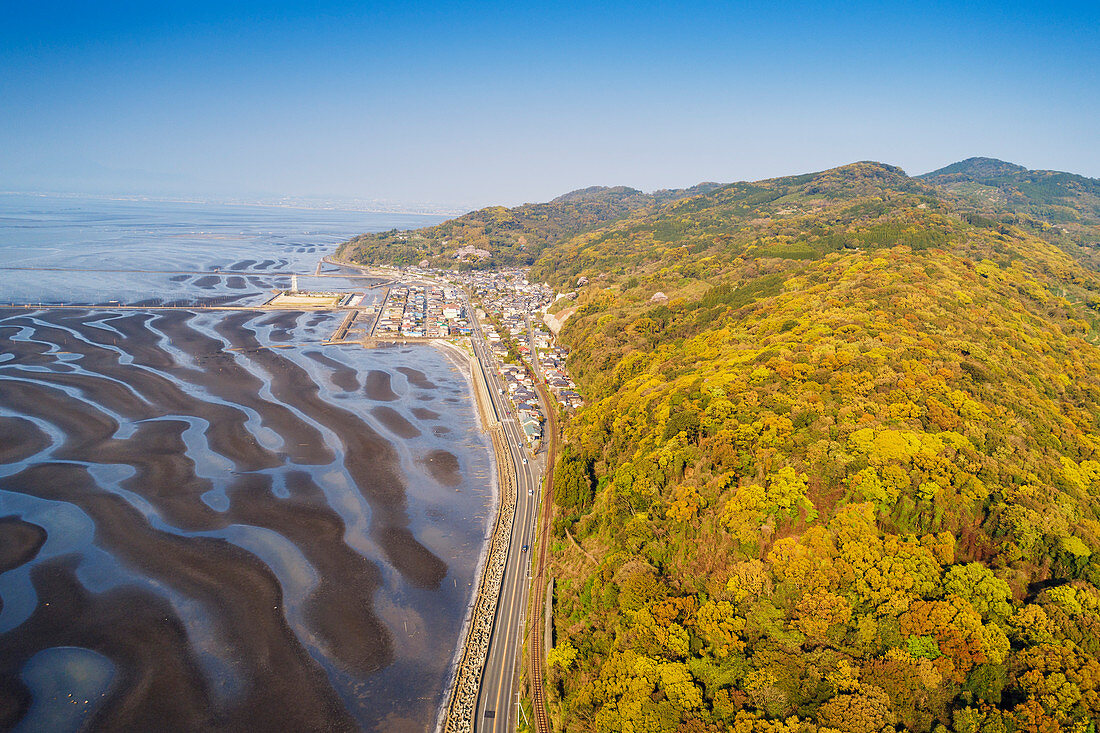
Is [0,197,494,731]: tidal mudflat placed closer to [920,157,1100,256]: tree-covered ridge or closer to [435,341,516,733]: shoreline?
[435,341,516,733]: shoreline

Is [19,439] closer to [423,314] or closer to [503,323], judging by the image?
[423,314]

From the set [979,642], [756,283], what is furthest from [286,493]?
[756,283]

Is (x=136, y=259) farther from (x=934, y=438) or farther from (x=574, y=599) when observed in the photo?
(x=934, y=438)

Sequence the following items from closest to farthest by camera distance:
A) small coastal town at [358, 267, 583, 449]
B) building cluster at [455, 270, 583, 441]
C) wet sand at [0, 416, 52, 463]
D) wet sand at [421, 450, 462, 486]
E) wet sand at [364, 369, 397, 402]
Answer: wet sand at [0, 416, 52, 463], wet sand at [421, 450, 462, 486], building cluster at [455, 270, 583, 441], wet sand at [364, 369, 397, 402], small coastal town at [358, 267, 583, 449]

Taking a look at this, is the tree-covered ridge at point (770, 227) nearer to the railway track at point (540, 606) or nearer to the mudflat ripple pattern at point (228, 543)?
the railway track at point (540, 606)

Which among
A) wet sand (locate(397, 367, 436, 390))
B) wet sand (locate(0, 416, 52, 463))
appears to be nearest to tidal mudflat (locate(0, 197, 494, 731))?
wet sand (locate(0, 416, 52, 463))

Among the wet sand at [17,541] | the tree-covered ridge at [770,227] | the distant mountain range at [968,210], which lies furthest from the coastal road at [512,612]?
the distant mountain range at [968,210]
